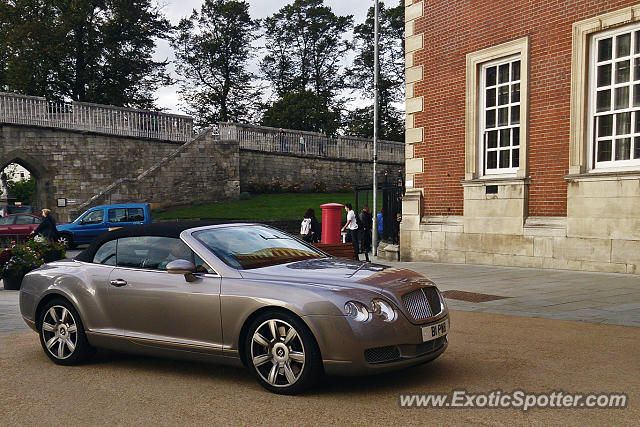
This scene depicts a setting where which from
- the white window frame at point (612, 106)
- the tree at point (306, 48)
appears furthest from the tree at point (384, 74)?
the white window frame at point (612, 106)

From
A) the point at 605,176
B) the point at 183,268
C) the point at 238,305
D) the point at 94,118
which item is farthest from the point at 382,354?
the point at 94,118

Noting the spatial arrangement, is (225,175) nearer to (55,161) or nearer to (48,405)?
(55,161)

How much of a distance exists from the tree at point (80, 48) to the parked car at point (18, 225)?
764 inches

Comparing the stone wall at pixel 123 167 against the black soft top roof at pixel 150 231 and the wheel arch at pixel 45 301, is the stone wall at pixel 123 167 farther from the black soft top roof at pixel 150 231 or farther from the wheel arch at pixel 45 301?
the black soft top roof at pixel 150 231

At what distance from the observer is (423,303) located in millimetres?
5156

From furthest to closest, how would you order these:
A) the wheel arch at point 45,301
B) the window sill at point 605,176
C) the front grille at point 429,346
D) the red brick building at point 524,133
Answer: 1. the red brick building at point 524,133
2. the window sill at point 605,176
3. the wheel arch at point 45,301
4. the front grille at point 429,346

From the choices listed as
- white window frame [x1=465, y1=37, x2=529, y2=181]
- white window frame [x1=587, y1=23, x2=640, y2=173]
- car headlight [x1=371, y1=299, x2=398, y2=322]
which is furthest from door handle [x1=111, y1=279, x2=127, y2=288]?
white window frame [x1=465, y1=37, x2=529, y2=181]

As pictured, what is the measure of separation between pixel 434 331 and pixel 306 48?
6383cm

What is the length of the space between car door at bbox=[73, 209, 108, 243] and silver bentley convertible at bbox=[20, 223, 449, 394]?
2045cm

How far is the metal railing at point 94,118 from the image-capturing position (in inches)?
1331

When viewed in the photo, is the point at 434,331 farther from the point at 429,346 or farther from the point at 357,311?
the point at 357,311

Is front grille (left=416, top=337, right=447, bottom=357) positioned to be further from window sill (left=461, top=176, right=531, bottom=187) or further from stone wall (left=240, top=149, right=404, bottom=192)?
stone wall (left=240, top=149, right=404, bottom=192)

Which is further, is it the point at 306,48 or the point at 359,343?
the point at 306,48

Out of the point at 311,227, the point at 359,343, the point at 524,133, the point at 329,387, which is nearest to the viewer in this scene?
the point at 359,343
